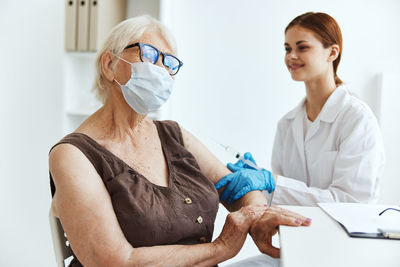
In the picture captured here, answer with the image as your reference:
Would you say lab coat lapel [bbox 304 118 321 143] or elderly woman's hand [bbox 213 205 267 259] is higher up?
lab coat lapel [bbox 304 118 321 143]

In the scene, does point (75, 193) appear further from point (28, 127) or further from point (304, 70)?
point (28, 127)

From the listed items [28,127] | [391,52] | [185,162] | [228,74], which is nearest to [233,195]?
[185,162]

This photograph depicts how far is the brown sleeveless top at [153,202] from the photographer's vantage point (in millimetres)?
1051

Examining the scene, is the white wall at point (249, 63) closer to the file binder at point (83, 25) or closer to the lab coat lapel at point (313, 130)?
the file binder at point (83, 25)

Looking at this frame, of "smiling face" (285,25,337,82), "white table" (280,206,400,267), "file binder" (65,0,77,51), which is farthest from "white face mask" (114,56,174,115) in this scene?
"file binder" (65,0,77,51)

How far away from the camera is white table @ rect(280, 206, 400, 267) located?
27.0 inches

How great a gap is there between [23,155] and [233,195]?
6.48ft

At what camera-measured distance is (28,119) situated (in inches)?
110

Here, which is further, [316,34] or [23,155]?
[23,155]

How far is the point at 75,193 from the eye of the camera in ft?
3.14

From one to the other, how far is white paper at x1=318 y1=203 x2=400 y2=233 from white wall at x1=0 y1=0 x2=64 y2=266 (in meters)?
2.20

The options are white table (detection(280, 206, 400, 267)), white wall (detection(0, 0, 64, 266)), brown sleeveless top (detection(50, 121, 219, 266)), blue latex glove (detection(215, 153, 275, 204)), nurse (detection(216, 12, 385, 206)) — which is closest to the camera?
white table (detection(280, 206, 400, 267))

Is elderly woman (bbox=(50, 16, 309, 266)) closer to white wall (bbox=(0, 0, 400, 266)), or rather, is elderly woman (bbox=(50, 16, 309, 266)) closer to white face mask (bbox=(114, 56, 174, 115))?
white face mask (bbox=(114, 56, 174, 115))

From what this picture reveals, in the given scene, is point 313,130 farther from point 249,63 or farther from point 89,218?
point 89,218
